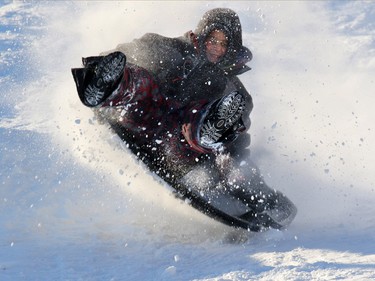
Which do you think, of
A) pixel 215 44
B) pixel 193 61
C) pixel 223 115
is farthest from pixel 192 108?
pixel 215 44

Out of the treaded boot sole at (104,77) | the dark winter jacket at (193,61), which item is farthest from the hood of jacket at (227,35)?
the treaded boot sole at (104,77)

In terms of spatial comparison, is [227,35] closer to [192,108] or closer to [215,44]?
[215,44]

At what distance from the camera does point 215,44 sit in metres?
3.81

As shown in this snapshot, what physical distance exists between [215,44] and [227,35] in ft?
0.36

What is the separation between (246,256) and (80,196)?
1720mm

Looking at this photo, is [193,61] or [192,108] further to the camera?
[193,61]

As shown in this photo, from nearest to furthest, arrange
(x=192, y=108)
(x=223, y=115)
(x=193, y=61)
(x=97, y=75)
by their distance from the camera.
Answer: (x=97, y=75), (x=223, y=115), (x=192, y=108), (x=193, y=61)

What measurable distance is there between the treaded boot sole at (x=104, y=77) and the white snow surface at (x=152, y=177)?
92 centimetres

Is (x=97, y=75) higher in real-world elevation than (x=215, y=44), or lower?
higher

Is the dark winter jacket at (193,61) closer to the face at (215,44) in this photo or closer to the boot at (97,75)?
the face at (215,44)

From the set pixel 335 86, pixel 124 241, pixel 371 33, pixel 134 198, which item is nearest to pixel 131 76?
pixel 124 241

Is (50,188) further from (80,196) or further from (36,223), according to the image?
(36,223)

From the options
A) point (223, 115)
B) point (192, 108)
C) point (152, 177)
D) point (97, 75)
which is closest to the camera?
point (97, 75)

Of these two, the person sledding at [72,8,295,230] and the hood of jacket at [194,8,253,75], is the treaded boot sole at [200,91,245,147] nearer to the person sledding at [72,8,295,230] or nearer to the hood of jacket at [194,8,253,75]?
the person sledding at [72,8,295,230]
